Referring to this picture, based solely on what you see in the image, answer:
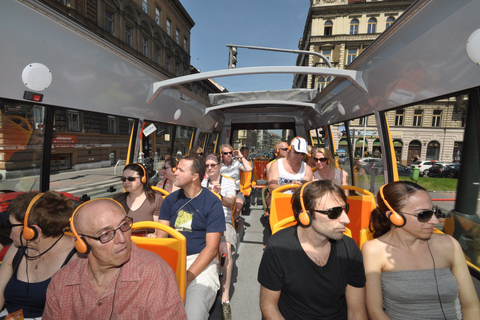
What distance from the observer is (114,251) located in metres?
1.28

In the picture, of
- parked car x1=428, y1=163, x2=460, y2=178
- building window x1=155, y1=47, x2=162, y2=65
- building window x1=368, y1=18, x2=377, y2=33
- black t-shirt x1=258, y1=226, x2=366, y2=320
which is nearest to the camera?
black t-shirt x1=258, y1=226, x2=366, y2=320

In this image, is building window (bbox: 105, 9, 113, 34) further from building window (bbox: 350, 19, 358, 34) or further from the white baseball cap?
building window (bbox: 350, 19, 358, 34)

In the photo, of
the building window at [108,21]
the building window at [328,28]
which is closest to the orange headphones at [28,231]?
the building window at [108,21]

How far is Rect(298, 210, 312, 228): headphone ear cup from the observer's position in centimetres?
156

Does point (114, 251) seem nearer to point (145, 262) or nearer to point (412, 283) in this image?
point (145, 262)

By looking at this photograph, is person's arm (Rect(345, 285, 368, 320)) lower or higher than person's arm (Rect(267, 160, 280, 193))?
lower

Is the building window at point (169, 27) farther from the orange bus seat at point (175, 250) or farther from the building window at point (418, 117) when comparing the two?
the orange bus seat at point (175, 250)

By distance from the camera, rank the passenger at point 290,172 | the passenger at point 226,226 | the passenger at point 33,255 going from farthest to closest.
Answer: the passenger at point 290,172
the passenger at point 226,226
the passenger at point 33,255

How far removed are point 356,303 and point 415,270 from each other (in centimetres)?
50

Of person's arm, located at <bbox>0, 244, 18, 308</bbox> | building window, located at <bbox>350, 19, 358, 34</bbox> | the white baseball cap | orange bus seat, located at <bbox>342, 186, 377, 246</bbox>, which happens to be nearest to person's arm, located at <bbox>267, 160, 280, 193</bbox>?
the white baseball cap

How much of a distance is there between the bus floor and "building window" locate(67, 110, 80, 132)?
9.15ft

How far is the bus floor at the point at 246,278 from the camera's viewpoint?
8.41 feet

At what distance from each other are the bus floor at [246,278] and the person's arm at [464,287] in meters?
1.77

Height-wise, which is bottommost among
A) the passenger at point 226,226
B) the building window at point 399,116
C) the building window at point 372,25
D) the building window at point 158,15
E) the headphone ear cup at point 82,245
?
the passenger at point 226,226
